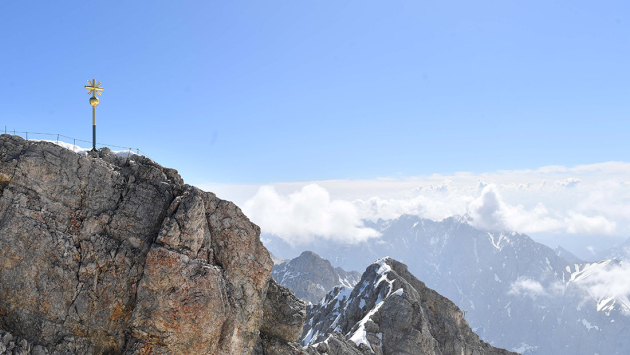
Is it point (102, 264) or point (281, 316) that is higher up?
point (102, 264)

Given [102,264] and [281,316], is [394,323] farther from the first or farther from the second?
[102,264]

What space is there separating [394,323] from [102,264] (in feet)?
190

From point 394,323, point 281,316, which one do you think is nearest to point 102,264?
point 281,316

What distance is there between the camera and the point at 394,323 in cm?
7106

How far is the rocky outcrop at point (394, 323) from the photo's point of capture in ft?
221

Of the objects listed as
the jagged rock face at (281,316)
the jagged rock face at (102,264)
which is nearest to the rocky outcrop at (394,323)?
the jagged rock face at (281,316)

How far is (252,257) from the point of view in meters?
29.2

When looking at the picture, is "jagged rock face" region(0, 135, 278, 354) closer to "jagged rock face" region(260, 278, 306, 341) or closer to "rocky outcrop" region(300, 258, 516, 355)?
"jagged rock face" region(260, 278, 306, 341)

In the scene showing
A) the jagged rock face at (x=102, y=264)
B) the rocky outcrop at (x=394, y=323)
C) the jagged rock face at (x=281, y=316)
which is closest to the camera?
the jagged rock face at (x=102, y=264)

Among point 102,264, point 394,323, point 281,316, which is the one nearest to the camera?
point 102,264

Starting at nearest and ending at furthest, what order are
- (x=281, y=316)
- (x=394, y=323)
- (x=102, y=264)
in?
(x=102, y=264) → (x=281, y=316) → (x=394, y=323)

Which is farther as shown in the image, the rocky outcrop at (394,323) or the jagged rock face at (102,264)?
the rocky outcrop at (394,323)

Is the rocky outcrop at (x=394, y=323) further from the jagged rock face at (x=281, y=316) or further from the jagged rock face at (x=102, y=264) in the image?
the jagged rock face at (x=102, y=264)

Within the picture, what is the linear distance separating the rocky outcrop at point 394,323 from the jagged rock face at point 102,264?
32778 mm
